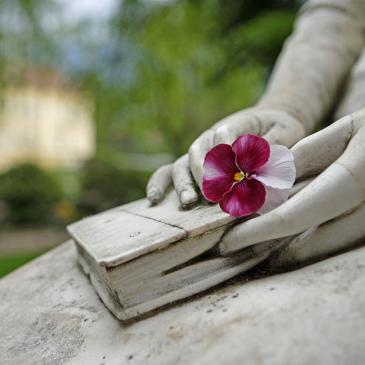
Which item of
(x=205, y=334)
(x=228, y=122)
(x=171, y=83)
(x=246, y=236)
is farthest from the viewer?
(x=171, y=83)

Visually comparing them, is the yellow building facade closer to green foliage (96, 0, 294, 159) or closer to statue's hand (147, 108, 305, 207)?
green foliage (96, 0, 294, 159)

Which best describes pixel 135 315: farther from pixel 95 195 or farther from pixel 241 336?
pixel 95 195

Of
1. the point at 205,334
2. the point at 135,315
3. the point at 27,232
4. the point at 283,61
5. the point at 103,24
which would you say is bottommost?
the point at 27,232

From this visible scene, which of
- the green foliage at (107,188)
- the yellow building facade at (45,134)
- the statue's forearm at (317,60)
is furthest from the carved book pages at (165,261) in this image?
the yellow building facade at (45,134)

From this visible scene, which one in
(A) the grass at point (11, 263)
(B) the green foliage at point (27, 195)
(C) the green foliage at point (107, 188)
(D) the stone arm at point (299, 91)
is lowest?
(B) the green foliage at point (27, 195)

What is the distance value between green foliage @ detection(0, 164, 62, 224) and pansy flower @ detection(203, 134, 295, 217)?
→ 6.52 meters

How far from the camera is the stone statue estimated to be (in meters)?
1.07

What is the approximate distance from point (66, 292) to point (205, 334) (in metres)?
0.59

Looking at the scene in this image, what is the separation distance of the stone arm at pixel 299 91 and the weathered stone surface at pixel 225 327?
1.02 feet

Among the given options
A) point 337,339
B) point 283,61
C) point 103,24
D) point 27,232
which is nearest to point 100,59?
point 103,24

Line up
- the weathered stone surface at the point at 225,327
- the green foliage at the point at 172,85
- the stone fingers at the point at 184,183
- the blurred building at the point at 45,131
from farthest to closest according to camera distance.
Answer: the blurred building at the point at 45,131 → the green foliage at the point at 172,85 → the stone fingers at the point at 184,183 → the weathered stone surface at the point at 225,327

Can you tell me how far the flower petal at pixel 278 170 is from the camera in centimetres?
112

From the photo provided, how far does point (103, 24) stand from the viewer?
9.85 m

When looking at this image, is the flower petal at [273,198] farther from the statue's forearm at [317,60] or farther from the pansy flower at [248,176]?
the statue's forearm at [317,60]
